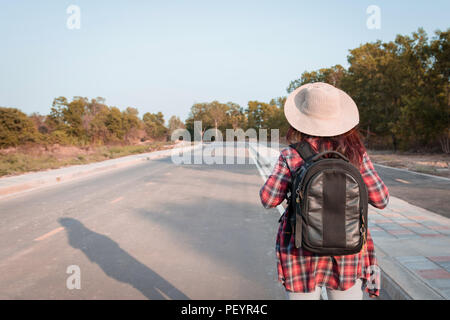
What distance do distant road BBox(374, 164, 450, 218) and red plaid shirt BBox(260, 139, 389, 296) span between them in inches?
229

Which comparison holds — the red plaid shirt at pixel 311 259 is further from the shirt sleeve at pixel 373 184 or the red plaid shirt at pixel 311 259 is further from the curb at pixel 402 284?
the curb at pixel 402 284

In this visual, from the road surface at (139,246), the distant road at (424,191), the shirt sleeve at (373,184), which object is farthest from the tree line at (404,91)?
the shirt sleeve at (373,184)

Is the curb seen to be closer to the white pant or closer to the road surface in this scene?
the road surface

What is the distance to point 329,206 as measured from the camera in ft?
5.46

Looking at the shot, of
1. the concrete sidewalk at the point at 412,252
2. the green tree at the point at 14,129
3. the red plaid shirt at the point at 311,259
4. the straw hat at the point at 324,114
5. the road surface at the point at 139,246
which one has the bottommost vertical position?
the road surface at the point at 139,246

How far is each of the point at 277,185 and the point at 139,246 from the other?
3.71 m

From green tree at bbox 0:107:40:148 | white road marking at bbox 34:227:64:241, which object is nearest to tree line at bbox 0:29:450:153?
green tree at bbox 0:107:40:148

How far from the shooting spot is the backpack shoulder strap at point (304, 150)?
5.80 feet

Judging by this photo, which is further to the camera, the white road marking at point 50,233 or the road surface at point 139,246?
the white road marking at point 50,233

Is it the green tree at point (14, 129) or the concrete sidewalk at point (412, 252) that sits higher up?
the green tree at point (14, 129)

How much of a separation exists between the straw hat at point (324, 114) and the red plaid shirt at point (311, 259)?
0.33 feet

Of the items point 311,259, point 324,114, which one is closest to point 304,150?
point 324,114
